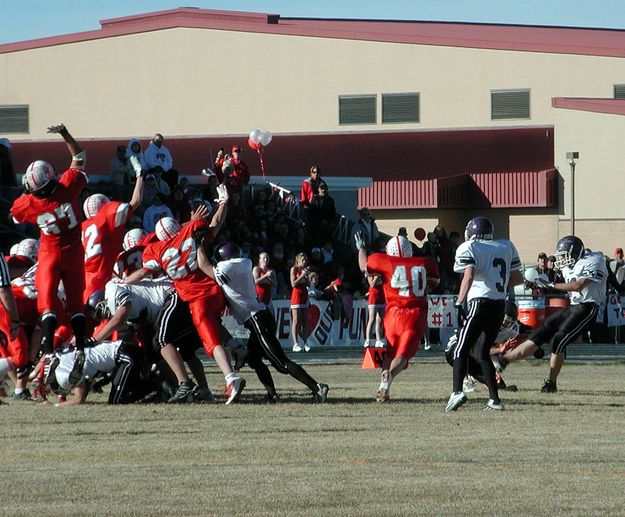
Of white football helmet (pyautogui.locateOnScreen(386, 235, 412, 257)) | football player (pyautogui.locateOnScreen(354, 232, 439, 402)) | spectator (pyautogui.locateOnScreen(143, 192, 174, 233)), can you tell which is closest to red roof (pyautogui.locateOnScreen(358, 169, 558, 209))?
spectator (pyautogui.locateOnScreen(143, 192, 174, 233))

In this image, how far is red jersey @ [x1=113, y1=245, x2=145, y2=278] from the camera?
14.6 m

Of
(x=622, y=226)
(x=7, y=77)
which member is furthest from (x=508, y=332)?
(x=7, y=77)

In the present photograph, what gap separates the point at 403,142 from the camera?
47.4 metres

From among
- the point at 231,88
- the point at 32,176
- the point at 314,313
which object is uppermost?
the point at 231,88

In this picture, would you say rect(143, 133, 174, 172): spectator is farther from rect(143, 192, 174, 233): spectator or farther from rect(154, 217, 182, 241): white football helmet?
rect(154, 217, 182, 241): white football helmet

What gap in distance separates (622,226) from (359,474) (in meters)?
36.0

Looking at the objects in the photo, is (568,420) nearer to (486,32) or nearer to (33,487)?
(33,487)

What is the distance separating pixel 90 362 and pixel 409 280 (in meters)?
3.15

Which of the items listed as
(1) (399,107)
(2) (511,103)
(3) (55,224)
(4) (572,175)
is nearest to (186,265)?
(3) (55,224)

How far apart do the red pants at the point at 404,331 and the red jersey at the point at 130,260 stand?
101 inches

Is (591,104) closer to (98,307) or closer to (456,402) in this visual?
(98,307)

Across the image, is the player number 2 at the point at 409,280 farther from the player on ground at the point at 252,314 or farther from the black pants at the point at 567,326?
the black pants at the point at 567,326

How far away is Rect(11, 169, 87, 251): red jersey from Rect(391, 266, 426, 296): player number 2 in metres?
3.12

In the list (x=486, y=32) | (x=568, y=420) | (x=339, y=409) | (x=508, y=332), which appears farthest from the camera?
(x=486, y=32)
